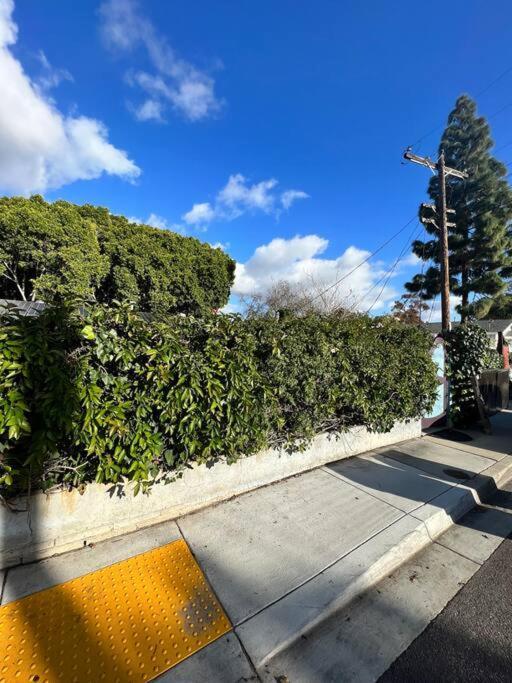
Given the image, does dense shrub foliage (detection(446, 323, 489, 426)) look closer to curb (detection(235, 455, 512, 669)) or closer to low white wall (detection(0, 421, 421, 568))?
curb (detection(235, 455, 512, 669))

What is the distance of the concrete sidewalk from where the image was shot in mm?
1751

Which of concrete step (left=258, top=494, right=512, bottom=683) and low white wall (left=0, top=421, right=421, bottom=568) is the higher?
low white wall (left=0, top=421, right=421, bottom=568)

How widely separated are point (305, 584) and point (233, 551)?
1.99 ft

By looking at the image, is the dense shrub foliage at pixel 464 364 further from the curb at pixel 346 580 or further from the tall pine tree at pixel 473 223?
the tall pine tree at pixel 473 223

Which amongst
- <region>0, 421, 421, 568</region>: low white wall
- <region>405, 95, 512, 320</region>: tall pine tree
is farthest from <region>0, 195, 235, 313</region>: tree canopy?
<region>405, 95, 512, 320</region>: tall pine tree

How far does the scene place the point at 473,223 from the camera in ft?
63.2

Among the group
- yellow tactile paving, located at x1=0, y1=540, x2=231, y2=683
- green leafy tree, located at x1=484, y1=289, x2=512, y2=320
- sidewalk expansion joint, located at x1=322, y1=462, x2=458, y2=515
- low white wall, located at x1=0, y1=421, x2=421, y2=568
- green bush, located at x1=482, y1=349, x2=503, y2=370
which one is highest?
green leafy tree, located at x1=484, y1=289, x2=512, y2=320

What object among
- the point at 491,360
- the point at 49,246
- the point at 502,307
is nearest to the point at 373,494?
the point at 491,360

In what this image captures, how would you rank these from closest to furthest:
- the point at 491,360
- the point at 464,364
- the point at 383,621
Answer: the point at 383,621, the point at 464,364, the point at 491,360

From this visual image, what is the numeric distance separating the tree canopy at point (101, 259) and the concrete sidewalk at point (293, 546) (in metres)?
8.88

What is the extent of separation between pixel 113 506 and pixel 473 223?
964 inches

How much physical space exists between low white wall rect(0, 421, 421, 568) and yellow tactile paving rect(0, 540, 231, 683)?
1.27 ft

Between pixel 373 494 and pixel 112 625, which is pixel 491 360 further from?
pixel 112 625

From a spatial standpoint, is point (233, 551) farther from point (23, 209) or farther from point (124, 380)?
point (23, 209)
